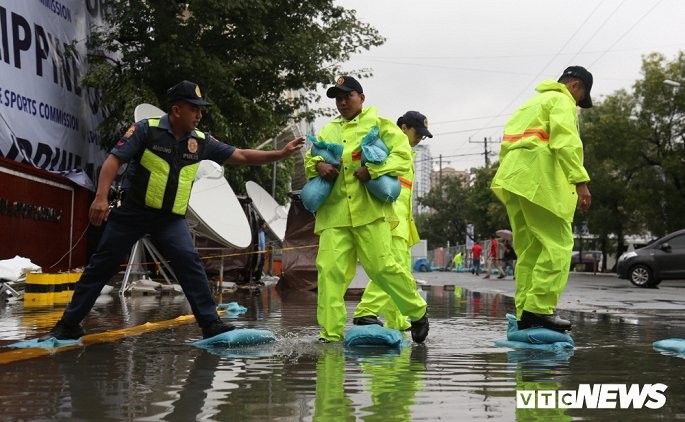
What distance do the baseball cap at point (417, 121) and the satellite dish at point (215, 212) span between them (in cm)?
514

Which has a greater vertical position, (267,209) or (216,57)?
(216,57)

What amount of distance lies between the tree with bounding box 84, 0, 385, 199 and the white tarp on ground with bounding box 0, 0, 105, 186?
0.38 meters

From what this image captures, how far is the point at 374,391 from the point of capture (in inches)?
142

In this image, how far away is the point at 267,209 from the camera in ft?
63.6

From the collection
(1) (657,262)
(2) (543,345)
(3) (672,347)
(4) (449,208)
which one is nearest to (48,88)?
(2) (543,345)

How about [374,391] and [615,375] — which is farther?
[615,375]

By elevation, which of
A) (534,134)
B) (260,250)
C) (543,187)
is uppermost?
(534,134)

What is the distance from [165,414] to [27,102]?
12.1 meters

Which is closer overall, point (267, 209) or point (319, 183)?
point (319, 183)

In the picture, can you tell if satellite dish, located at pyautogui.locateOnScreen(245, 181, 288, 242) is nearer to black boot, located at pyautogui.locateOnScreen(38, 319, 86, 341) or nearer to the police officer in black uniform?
the police officer in black uniform

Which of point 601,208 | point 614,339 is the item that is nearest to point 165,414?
point 614,339

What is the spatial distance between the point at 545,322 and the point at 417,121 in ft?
7.43

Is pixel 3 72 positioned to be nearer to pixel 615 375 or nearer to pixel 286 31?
pixel 286 31

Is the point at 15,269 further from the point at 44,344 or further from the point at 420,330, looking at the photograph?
the point at 420,330
